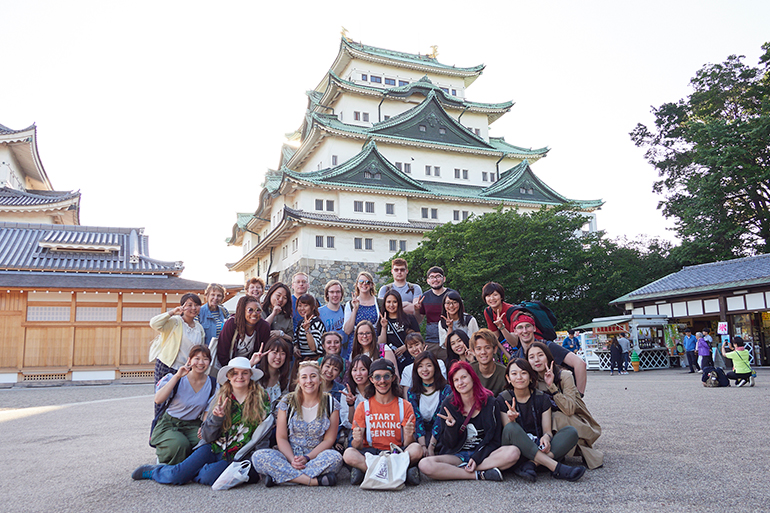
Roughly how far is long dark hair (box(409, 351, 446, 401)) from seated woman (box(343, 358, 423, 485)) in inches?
8.9

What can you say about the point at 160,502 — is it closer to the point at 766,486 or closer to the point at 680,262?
the point at 766,486

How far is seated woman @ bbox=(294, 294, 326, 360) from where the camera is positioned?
19.8ft

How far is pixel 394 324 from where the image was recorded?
19.6 ft

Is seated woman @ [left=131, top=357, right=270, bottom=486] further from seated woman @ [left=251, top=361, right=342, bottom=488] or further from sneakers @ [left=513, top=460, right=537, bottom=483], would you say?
sneakers @ [left=513, top=460, right=537, bottom=483]

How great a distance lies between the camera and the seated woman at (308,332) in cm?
604

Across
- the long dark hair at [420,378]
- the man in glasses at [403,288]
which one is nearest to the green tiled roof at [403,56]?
the man in glasses at [403,288]

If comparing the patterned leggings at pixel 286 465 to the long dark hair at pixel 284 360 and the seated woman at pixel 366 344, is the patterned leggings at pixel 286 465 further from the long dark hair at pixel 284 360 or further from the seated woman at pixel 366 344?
the seated woman at pixel 366 344

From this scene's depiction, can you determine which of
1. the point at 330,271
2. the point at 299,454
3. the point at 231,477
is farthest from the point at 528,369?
the point at 330,271

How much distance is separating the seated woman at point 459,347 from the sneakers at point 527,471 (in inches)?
44.5

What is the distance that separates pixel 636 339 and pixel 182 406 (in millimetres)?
19961

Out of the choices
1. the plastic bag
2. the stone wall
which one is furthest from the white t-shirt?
the stone wall

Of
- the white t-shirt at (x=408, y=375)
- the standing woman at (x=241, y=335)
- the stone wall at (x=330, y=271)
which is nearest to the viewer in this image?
the white t-shirt at (x=408, y=375)

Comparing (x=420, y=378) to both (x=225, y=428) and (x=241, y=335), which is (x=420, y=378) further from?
(x=241, y=335)

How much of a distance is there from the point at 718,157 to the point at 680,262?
18.6ft
